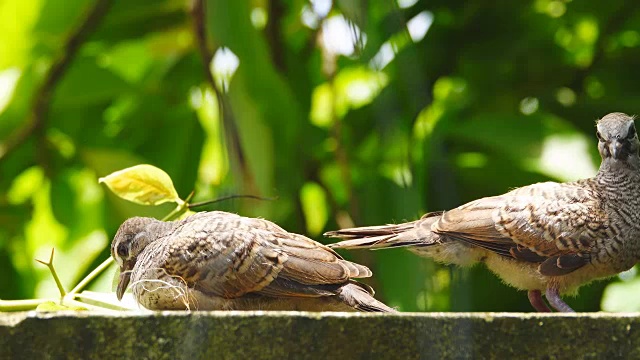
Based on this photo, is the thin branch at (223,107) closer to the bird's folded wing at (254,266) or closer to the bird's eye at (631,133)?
the bird's folded wing at (254,266)

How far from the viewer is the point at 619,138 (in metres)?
2.20

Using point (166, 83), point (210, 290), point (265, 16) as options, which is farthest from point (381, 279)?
point (166, 83)

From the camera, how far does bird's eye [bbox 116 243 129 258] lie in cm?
207

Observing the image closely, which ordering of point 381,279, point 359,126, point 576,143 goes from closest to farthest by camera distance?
point 381,279 < point 576,143 < point 359,126

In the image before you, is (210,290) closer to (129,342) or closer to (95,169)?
(129,342)

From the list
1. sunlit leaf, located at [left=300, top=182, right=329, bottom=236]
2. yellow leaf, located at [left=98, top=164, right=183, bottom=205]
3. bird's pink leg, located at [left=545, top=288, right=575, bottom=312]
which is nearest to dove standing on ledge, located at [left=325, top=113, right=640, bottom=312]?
bird's pink leg, located at [left=545, top=288, right=575, bottom=312]

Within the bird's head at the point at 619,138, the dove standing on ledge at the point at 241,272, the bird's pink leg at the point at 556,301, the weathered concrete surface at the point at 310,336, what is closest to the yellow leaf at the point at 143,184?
the dove standing on ledge at the point at 241,272

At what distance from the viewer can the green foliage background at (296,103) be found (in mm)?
3385

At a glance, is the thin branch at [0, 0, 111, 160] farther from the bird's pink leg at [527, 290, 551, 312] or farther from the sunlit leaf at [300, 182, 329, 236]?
the bird's pink leg at [527, 290, 551, 312]

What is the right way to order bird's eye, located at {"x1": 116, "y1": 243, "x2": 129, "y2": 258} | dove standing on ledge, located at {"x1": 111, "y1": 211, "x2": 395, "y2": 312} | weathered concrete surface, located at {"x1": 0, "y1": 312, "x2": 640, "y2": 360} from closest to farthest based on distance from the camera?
weathered concrete surface, located at {"x1": 0, "y1": 312, "x2": 640, "y2": 360}, dove standing on ledge, located at {"x1": 111, "y1": 211, "x2": 395, "y2": 312}, bird's eye, located at {"x1": 116, "y1": 243, "x2": 129, "y2": 258}

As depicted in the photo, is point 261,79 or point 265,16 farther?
point 265,16

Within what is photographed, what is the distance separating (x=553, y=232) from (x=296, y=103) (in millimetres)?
1150

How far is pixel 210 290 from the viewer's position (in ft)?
6.11

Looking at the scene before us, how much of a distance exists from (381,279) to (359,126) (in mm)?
1226
